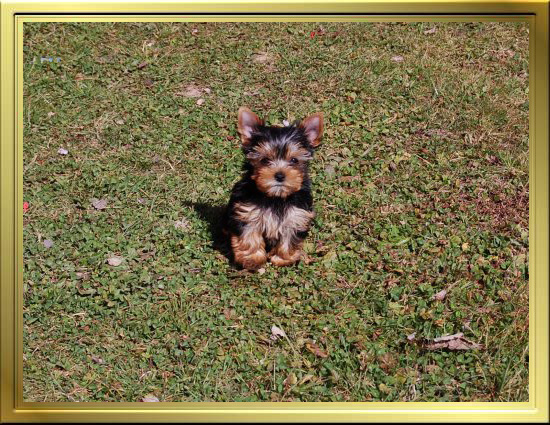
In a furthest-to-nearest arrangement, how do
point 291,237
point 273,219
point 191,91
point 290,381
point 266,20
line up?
point 191,91
point 291,237
point 273,219
point 290,381
point 266,20

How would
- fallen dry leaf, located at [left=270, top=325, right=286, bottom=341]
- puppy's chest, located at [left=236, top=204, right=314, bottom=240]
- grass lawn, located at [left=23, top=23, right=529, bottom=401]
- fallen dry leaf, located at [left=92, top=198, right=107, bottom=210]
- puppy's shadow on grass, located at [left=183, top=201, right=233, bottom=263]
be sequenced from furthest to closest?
fallen dry leaf, located at [left=92, top=198, right=107, bottom=210], puppy's shadow on grass, located at [left=183, top=201, right=233, bottom=263], puppy's chest, located at [left=236, top=204, right=314, bottom=240], fallen dry leaf, located at [left=270, top=325, right=286, bottom=341], grass lawn, located at [left=23, top=23, right=529, bottom=401]

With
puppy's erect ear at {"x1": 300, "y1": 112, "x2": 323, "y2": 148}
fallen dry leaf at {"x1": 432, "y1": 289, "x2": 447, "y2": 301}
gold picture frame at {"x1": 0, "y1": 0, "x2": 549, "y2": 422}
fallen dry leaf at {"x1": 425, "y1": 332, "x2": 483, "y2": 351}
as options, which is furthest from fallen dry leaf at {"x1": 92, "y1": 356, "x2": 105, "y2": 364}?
fallen dry leaf at {"x1": 432, "y1": 289, "x2": 447, "y2": 301}

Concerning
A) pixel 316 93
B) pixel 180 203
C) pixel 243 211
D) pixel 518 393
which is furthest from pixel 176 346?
pixel 316 93

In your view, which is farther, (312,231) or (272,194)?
(312,231)

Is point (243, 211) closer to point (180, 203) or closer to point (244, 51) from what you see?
point (180, 203)

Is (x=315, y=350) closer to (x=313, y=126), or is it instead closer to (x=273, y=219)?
(x=273, y=219)

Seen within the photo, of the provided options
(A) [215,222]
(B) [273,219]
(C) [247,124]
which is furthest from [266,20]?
(A) [215,222]

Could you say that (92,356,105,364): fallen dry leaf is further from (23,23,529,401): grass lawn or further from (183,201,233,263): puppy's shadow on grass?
(183,201,233,263): puppy's shadow on grass
